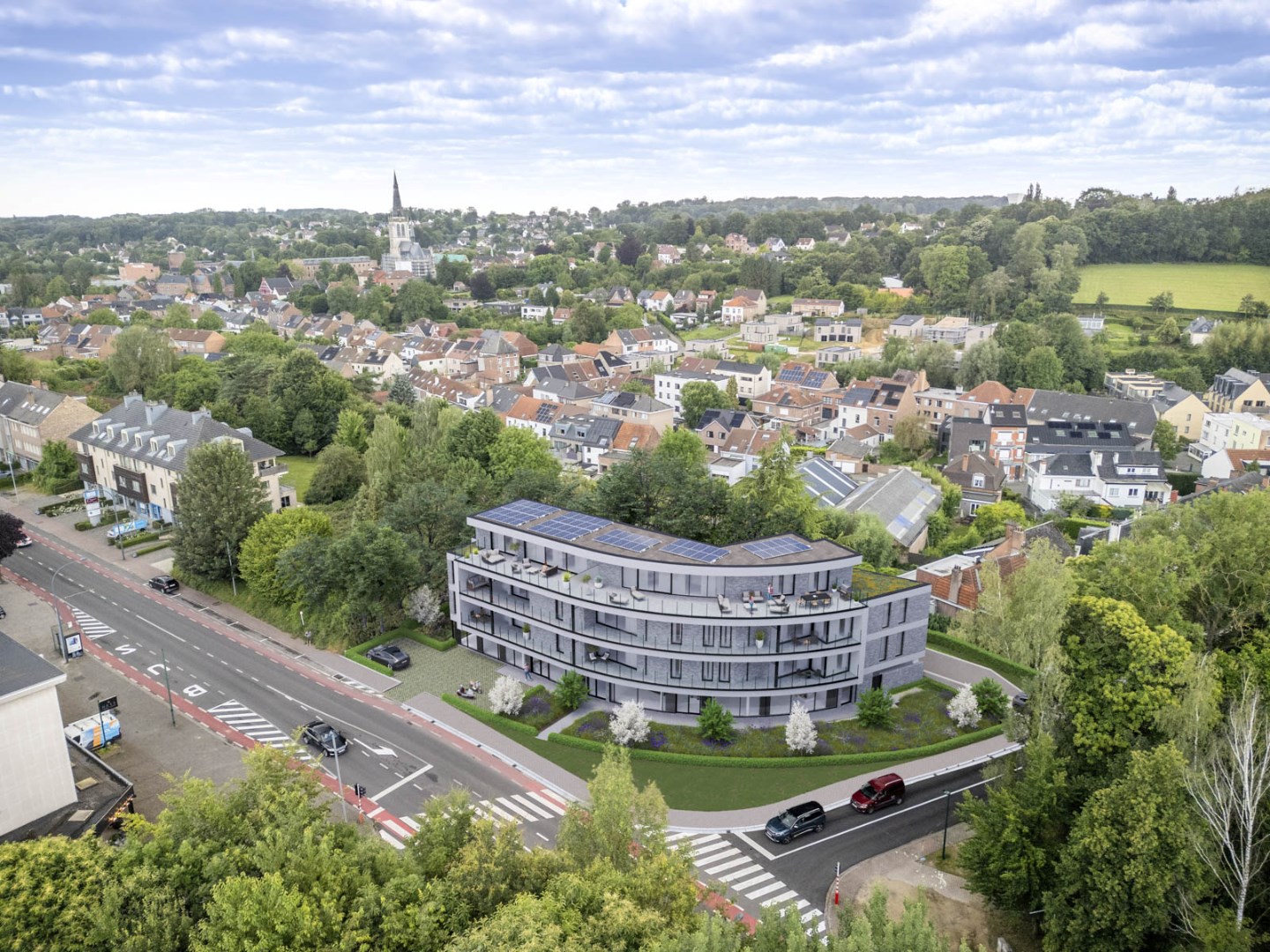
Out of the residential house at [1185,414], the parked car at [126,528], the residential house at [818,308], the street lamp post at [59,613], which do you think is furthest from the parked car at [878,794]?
the residential house at [818,308]

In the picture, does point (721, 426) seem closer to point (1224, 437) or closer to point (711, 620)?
point (1224, 437)

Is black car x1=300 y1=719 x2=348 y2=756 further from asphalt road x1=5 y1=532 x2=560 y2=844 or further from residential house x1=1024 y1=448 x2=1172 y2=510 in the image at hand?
residential house x1=1024 y1=448 x2=1172 y2=510

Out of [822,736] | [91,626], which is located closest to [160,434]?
[91,626]

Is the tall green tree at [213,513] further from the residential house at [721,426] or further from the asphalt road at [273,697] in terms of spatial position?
the residential house at [721,426]

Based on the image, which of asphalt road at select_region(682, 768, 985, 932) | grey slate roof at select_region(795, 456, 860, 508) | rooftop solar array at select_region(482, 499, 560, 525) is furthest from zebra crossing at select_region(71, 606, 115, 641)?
grey slate roof at select_region(795, 456, 860, 508)

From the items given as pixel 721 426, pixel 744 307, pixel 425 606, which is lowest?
pixel 425 606

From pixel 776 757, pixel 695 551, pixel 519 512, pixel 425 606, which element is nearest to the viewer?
pixel 776 757

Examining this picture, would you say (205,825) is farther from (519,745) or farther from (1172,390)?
(1172,390)

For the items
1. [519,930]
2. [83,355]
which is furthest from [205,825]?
[83,355]
